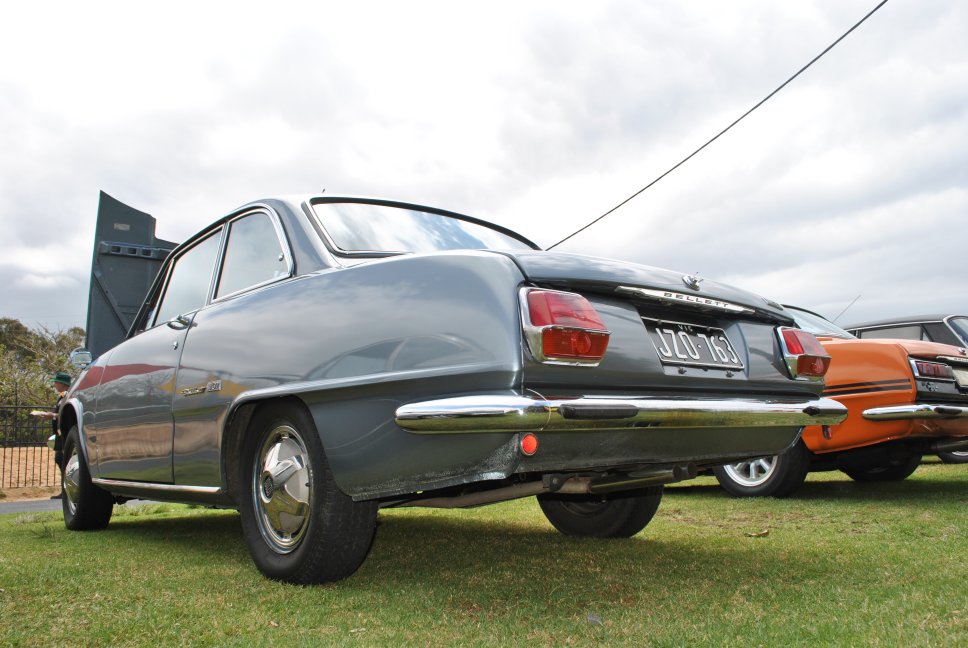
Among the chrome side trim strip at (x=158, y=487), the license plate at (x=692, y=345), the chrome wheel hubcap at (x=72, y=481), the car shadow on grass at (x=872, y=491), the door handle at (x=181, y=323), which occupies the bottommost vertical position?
the car shadow on grass at (x=872, y=491)

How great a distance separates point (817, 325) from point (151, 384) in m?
5.11

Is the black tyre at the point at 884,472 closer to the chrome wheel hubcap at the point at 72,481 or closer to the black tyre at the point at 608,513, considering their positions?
the black tyre at the point at 608,513

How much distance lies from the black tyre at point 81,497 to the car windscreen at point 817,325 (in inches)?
196

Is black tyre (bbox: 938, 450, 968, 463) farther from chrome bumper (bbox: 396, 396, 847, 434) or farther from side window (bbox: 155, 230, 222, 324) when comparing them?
side window (bbox: 155, 230, 222, 324)

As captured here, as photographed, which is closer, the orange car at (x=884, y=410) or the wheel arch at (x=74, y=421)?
the wheel arch at (x=74, y=421)

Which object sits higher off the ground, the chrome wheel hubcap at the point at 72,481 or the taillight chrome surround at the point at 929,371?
the taillight chrome surround at the point at 929,371

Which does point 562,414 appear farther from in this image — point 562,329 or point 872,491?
point 872,491

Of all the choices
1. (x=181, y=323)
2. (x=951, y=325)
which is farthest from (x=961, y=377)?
(x=181, y=323)

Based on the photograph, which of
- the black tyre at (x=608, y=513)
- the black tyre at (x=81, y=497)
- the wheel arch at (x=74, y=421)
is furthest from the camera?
the black tyre at (x=81, y=497)

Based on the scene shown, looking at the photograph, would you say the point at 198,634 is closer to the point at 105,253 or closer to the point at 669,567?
the point at 669,567

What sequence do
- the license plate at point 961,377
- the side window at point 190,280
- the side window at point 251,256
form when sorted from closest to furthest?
the side window at point 251,256
the side window at point 190,280
the license plate at point 961,377

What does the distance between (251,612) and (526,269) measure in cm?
141

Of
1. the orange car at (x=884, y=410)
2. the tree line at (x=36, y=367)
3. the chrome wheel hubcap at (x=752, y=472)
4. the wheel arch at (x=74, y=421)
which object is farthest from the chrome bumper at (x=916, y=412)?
the tree line at (x=36, y=367)

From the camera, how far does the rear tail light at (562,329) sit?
2.27 meters
